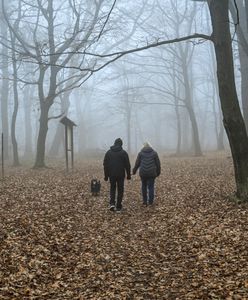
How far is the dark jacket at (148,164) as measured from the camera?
13039 millimetres

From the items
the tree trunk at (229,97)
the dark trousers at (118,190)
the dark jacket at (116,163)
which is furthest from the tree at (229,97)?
the dark trousers at (118,190)

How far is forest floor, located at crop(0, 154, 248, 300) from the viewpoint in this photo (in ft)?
22.0

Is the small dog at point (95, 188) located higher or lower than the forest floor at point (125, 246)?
higher

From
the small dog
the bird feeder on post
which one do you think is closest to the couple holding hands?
the small dog

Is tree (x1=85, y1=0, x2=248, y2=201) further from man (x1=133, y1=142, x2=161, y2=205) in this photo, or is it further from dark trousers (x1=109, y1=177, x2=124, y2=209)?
dark trousers (x1=109, y1=177, x2=124, y2=209)

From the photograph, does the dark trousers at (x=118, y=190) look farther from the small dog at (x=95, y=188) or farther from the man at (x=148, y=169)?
the small dog at (x=95, y=188)

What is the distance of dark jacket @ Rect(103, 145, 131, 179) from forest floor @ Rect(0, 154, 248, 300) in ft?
3.55

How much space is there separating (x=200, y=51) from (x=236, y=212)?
39204 millimetres

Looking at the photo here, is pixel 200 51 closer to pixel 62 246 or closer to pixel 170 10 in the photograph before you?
pixel 170 10

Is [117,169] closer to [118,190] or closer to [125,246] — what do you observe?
[118,190]

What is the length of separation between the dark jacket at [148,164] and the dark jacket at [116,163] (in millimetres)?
590

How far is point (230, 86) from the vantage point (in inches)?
451

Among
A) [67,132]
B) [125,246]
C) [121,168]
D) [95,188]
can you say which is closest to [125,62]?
[67,132]

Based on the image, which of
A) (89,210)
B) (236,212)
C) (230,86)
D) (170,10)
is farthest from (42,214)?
(170,10)
